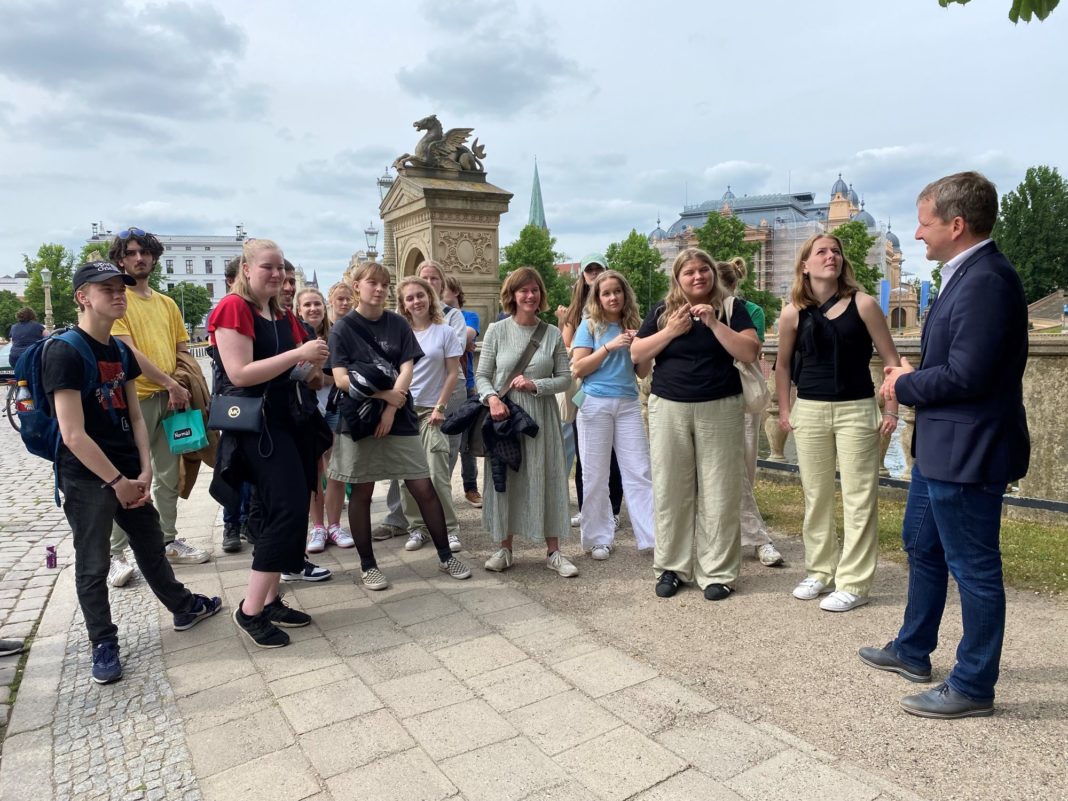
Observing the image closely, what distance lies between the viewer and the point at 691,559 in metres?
4.46

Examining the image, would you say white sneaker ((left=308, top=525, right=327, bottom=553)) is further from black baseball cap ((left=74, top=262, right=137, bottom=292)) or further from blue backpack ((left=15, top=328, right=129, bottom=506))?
black baseball cap ((left=74, top=262, right=137, bottom=292))

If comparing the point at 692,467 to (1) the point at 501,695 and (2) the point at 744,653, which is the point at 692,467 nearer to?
(2) the point at 744,653

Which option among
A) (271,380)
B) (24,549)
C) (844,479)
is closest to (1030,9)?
(844,479)

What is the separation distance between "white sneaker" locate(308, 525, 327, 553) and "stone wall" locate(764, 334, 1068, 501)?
5438 mm

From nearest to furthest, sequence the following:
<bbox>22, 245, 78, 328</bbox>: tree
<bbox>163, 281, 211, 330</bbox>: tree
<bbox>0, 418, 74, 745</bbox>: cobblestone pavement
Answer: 1. <bbox>0, 418, 74, 745</bbox>: cobblestone pavement
2. <bbox>22, 245, 78, 328</bbox>: tree
3. <bbox>163, 281, 211, 330</bbox>: tree

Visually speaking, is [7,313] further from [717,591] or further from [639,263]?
[717,591]

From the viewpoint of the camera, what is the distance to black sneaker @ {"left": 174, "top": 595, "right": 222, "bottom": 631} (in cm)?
397

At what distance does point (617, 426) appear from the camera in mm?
5082

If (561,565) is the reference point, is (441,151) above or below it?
above

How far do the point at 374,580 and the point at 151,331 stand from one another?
7.40 ft

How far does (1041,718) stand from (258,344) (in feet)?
12.6

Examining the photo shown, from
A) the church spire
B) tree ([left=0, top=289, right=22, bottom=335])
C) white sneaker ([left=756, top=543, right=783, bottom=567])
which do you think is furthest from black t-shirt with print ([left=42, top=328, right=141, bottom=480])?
the church spire

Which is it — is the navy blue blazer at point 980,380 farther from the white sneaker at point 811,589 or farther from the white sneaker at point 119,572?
the white sneaker at point 119,572

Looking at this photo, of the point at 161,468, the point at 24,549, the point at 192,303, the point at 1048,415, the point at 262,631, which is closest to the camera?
the point at 262,631
